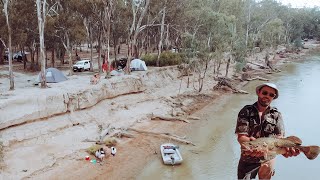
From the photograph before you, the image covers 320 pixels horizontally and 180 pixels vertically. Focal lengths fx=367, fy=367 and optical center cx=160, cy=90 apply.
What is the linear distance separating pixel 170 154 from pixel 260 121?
1384 centimetres

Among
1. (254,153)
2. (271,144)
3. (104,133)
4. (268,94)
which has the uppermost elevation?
(268,94)

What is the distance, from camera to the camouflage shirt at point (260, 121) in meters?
4.28

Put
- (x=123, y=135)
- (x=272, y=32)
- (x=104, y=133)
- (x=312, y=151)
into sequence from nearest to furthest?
1. (x=312, y=151)
2. (x=104, y=133)
3. (x=123, y=135)
4. (x=272, y=32)

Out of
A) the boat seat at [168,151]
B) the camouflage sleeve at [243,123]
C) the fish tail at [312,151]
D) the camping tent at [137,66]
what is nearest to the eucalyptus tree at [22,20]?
the camping tent at [137,66]

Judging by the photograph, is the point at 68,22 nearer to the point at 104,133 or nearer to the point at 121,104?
the point at 121,104

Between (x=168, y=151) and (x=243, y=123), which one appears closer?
(x=243, y=123)

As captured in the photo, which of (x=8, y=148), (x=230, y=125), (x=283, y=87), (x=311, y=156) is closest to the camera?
(x=311, y=156)

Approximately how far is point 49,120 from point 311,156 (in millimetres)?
17618

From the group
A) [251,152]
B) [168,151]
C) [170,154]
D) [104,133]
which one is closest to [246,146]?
[251,152]

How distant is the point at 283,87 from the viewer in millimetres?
40844

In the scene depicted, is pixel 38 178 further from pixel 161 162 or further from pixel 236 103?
pixel 236 103

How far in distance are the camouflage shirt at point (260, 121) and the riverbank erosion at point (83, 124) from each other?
12042mm

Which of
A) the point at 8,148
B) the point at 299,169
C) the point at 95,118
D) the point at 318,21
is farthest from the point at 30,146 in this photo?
the point at 318,21

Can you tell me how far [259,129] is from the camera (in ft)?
14.3
